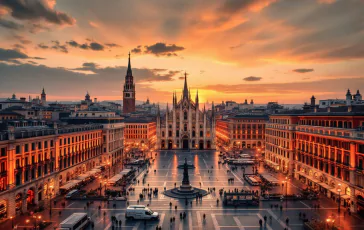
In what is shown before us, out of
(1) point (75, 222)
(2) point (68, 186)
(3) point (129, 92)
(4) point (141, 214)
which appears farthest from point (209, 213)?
(3) point (129, 92)

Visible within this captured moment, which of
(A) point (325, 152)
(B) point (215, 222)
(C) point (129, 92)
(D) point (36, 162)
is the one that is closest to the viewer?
(B) point (215, 222)

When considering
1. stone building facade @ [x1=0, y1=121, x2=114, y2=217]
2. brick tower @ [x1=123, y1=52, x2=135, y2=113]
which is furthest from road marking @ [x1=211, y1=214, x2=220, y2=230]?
brick tower @ [x1=123, y1=52, x2=135, y2=113]

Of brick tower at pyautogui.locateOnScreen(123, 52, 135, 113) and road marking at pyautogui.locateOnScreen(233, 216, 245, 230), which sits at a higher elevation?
brick tower at pyautogui.locateOnScreen(123, 52, 135, 113)

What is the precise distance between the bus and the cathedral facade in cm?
9592

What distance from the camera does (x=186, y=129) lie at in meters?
138

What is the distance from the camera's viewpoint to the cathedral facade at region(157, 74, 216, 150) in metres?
136

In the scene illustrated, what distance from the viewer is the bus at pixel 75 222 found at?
36.2 metres

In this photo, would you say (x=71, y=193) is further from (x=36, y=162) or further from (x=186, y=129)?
(x=186, y=129)

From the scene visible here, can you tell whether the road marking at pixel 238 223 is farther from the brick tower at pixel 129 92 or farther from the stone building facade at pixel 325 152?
the brick tower at pixel 129 92

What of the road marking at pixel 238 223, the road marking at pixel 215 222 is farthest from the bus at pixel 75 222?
the road marking at pixel 238 223

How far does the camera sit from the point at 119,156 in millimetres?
101688

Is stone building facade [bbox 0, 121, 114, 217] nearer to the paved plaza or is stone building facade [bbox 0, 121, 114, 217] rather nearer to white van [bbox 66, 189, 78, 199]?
white van [bbox 66, 189, 78, 199]

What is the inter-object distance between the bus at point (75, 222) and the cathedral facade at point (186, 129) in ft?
315

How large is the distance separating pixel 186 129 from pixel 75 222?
10217 centimetres
